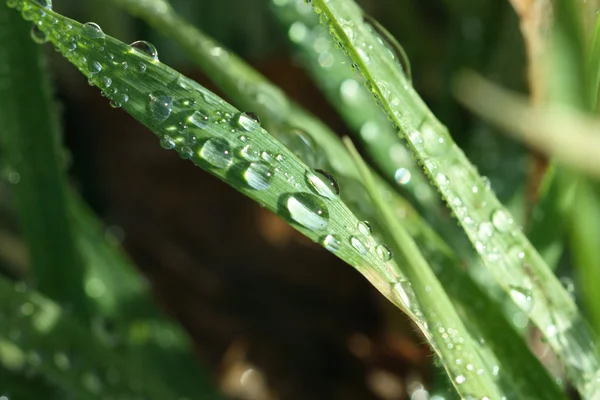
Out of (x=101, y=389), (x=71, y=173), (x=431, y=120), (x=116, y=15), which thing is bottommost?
(x=101, y=389)

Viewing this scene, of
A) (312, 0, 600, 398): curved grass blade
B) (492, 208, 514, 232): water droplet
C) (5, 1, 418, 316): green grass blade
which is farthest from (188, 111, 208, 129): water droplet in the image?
(492, 208, 514, 232): water droplet

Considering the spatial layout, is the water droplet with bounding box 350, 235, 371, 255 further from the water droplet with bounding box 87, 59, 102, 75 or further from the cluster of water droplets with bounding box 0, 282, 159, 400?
the cluster of water droplets with bounding box 0, 282, 159, 400

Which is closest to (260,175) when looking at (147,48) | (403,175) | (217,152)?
(217,152)

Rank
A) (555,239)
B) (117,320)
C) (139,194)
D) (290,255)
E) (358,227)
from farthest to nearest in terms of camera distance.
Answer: (139,194) < (290,255) < (117,320) < (555,239) < (358,227)

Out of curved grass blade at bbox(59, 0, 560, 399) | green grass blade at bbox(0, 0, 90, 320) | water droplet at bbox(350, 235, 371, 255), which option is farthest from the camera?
green grass blade at bbox(0, 0, 90, 320)

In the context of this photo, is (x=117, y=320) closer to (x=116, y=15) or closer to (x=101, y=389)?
(x=101, y=389)

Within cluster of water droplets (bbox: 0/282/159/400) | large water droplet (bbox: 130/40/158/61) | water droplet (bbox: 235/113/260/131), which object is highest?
large water droplet (bbox: 130/40/158/61)

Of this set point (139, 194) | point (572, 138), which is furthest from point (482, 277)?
point (139, 194)

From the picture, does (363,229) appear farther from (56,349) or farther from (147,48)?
(56,349)
